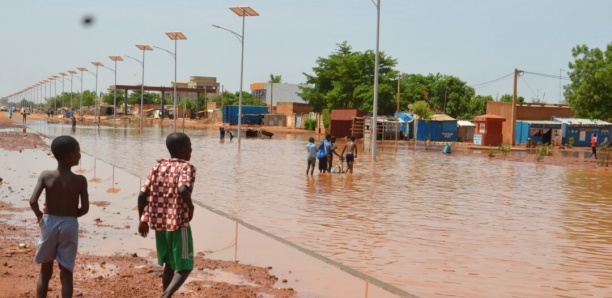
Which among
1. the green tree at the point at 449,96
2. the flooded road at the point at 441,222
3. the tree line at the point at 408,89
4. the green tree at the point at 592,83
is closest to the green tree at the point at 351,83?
the tree line at the point at 408,89

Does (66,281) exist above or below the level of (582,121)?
below

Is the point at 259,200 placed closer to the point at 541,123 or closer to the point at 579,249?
the point at 579,249

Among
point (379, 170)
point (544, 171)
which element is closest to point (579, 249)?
point (379, 170)

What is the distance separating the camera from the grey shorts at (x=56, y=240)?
6.69 metres

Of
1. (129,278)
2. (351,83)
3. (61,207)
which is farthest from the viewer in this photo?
(351,83)

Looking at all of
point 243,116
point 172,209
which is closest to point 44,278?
point 172,209

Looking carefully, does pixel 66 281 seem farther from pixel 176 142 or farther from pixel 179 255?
pixel 176 142

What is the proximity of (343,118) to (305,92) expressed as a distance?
20521 millimetres

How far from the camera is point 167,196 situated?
688 centimetres

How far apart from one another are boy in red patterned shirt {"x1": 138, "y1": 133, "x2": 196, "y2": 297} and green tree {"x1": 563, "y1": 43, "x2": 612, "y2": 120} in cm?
5391

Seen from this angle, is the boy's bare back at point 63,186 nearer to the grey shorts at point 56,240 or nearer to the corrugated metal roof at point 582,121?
the grey shorts at point 56,240

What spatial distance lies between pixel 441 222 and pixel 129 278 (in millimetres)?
7869

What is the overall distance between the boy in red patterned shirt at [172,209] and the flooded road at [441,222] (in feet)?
9.78

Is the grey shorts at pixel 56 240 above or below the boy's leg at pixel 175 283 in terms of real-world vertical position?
above
